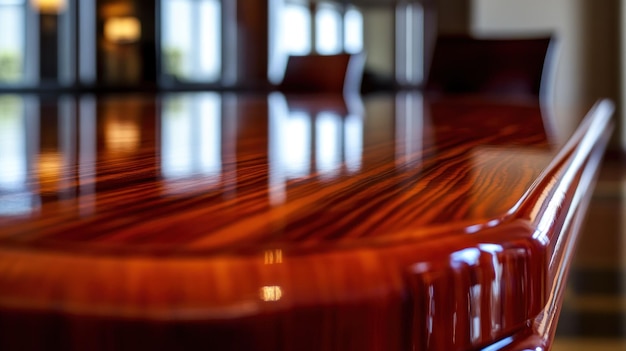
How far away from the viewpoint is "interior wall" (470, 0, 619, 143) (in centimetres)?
493

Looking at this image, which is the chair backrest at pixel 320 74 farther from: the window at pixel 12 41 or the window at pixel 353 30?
the window at pixel 353 30

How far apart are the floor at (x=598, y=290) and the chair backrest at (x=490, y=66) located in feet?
1.46

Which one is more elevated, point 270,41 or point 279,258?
point 270,41

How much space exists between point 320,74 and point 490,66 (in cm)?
42

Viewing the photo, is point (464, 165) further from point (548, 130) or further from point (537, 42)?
point (537, 42)

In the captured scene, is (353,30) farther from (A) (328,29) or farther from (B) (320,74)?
(B) (320,74)

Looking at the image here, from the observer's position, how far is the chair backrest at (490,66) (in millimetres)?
1653

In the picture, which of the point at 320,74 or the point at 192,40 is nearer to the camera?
the point at 320,74

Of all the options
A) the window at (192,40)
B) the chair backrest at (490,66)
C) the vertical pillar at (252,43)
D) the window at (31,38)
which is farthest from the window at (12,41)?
the chair backrest at (490,66)

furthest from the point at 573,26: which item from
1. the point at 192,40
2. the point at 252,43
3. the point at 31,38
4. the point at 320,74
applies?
the point at 320,74

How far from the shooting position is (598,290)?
5.79ft

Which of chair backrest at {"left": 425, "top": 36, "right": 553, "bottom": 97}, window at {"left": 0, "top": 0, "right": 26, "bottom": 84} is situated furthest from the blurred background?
chair backrest at {"left": 425, "top": 36, "right": 553, "bottom": 97}

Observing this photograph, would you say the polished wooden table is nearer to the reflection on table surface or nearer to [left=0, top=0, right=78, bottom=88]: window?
the reflection on table surface

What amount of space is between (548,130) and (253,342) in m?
0.41
